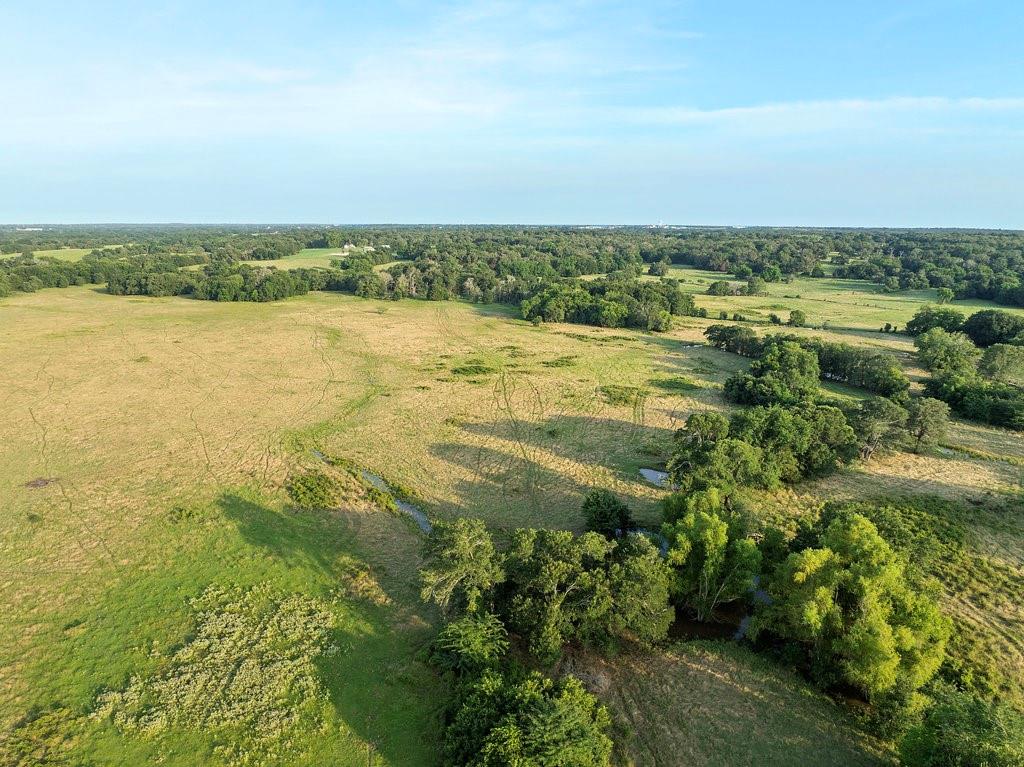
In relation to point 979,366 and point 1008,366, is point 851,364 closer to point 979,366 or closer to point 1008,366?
point 979,366

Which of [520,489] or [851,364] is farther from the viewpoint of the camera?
[851,364]

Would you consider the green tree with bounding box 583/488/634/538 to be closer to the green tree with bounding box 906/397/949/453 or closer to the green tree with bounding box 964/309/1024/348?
the green tree with bounding box 906/397/949/453

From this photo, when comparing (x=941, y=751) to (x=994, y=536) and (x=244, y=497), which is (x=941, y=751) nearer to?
(x=994, y=536)

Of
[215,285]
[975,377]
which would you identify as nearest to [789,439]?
[975,377]

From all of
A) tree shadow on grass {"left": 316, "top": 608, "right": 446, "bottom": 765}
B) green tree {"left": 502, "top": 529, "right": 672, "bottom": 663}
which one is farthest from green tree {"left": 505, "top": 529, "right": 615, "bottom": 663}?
tree shadow on grass {"left": 316, "top": 608, "right": 446, "bottom": 765}

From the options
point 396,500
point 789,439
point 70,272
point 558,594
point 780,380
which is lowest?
point 396,500

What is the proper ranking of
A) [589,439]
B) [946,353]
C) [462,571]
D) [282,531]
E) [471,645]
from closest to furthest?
1. [471,645]
2. [462,571]
3. [282,531]
4. [589,439]
5. [946,353]

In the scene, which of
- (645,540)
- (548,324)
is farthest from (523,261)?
(645,540)
